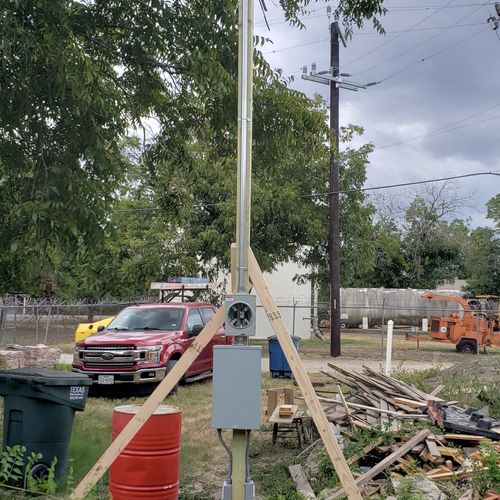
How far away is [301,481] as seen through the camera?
7.16 m

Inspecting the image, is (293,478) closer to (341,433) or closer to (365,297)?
(341,433)

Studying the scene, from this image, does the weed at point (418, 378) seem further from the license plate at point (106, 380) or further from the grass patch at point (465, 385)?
the license plate at point (106, 380)

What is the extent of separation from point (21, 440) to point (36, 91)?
3.28 meters

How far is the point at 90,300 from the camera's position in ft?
144

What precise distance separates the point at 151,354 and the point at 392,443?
6660 mm

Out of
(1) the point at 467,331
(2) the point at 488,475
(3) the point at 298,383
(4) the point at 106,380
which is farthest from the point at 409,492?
(1) the point at 467,331

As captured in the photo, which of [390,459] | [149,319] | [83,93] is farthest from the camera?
[149,319]

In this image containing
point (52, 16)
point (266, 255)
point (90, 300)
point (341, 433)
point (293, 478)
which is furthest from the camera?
point (90, 300)

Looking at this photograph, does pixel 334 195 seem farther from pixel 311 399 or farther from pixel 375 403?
pixel 311 399

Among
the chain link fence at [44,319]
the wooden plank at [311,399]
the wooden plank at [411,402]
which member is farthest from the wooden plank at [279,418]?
the chain link fence at [44,319]

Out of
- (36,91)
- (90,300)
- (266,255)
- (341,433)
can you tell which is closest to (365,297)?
(90,300)

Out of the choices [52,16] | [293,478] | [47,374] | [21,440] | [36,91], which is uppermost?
[52,16]

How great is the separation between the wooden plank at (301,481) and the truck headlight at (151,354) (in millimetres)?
5988

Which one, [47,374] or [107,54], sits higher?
[107,54]
